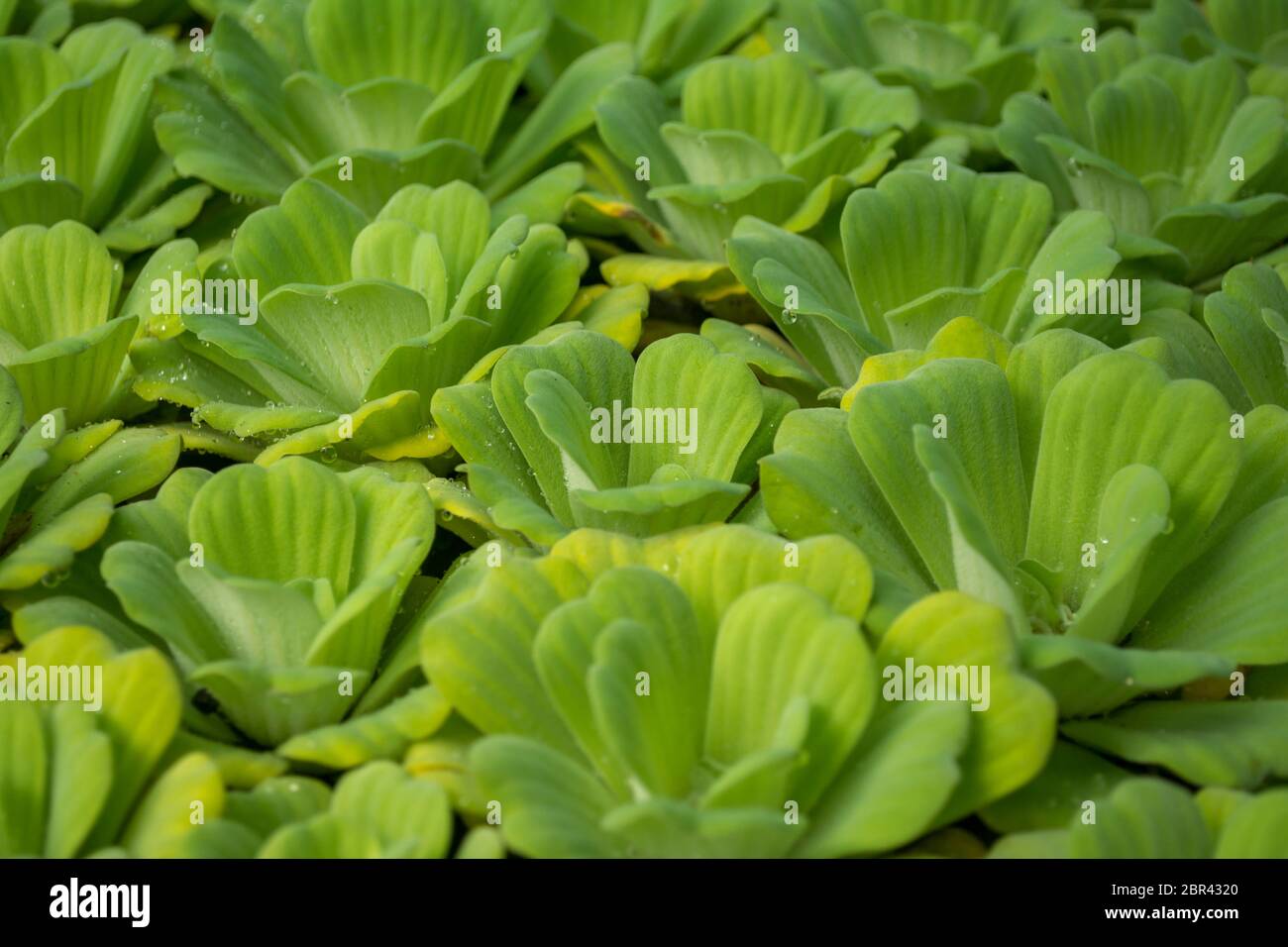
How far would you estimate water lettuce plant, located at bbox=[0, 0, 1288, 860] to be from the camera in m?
0.85

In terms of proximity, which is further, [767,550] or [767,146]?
[767,146]

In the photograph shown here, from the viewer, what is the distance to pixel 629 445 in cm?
115

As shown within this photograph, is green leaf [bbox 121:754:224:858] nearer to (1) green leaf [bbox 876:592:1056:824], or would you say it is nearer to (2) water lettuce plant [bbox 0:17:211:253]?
(1) green leaf [bbox 876:592:1056:824]

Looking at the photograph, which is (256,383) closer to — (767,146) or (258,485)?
(258,485)

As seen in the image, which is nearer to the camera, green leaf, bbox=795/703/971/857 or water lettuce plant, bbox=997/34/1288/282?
green leaf, bbox=795/703/971/857

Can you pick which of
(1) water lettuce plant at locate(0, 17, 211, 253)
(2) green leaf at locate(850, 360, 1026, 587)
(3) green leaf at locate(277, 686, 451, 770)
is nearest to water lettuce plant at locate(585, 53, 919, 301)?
(2) green leaf at locate(850, 360, 1026, 587)

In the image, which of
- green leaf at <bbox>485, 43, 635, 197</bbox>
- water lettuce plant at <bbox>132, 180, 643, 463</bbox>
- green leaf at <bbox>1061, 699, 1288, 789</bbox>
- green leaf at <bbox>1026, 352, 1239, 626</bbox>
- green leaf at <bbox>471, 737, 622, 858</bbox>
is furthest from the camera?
green leaf at <bbox>485, 43, 635, 197</bbox>

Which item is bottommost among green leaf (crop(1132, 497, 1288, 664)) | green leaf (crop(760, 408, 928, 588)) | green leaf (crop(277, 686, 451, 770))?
green leaf (crop(277, 686, 451, 770))

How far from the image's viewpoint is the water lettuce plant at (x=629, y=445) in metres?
0.85

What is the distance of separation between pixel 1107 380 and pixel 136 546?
0.78m

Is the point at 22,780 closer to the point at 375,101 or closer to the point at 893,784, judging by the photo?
the point at 893,784

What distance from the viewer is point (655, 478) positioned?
3.55 ft

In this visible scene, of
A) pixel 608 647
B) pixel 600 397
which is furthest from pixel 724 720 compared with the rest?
pixel 600 397

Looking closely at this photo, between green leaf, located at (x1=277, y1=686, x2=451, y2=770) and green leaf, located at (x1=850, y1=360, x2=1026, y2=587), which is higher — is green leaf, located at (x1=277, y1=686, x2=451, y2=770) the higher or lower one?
the lower one
